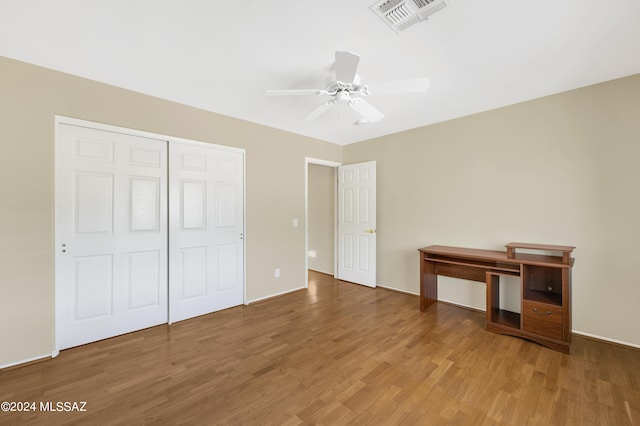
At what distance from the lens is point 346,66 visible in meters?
1.89

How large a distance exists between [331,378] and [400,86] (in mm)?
2387

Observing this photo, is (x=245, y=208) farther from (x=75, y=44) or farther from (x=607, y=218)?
(x=607, y=218)

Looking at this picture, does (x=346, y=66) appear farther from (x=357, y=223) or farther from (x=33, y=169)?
(x=357, y=223)

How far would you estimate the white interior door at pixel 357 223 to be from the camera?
4.54 metres

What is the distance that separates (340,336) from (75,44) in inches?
137

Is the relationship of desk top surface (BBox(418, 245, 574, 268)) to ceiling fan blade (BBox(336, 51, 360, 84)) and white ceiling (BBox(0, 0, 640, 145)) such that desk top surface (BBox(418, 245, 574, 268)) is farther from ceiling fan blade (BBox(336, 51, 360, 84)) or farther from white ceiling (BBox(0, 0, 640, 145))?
ceiling fan blade (BBox(336, 51, 360, 84))

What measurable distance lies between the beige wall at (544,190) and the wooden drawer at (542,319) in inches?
23.4

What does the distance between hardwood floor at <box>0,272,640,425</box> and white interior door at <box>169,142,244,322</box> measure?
42 centimetres

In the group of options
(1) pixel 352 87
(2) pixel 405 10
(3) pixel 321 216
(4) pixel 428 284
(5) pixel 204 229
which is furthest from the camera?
(3) pixel 321 216

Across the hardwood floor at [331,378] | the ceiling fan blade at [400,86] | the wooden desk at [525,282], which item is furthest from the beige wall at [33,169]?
the wooden desk at [525,282]

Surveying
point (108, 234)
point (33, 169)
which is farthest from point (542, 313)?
point (33, 169)

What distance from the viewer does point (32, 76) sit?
2.32 m

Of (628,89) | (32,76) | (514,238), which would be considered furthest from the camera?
(514,238)

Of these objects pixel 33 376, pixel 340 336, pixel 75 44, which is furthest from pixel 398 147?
pixel 33 376
